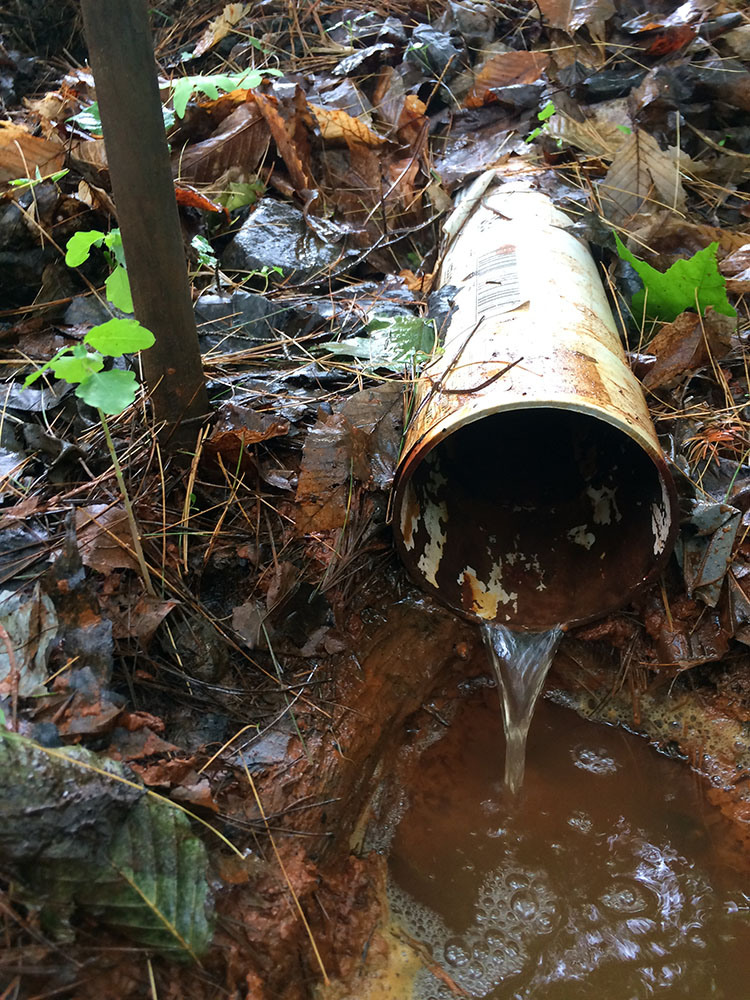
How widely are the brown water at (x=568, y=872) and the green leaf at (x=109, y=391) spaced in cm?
129

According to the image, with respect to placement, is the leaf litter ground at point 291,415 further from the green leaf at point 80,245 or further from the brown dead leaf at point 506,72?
the green leaf at point 80,245

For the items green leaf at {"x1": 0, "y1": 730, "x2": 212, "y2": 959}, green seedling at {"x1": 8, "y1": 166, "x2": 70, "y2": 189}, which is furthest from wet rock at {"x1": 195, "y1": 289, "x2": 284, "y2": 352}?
green leaf at {"x1": 0, "y1": 730, "x2": 212, "y2": 959}

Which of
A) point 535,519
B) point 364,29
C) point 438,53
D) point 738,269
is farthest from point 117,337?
point 364,29

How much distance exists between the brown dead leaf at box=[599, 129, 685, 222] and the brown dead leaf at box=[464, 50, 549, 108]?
2.48 ft

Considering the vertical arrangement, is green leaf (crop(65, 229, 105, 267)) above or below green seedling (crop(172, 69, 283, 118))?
below

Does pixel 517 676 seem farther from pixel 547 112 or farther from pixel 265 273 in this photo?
pixel 547 112

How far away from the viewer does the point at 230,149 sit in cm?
294

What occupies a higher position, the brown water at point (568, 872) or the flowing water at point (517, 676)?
the flowing water at point (517, 676)

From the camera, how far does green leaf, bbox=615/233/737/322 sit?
2166 millimetres

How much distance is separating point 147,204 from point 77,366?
39 cm

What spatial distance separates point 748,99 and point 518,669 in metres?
2.55

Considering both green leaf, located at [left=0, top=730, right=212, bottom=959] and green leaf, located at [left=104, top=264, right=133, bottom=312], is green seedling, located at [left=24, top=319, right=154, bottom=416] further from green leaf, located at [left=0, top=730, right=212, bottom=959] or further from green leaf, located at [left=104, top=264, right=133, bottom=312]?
green leaf, located at [left=0, top=730, right=212, bottom=959]

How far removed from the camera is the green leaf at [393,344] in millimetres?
2129

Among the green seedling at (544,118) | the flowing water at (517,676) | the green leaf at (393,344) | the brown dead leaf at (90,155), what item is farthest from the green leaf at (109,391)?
the green seedling at (544,118)
